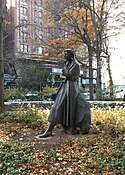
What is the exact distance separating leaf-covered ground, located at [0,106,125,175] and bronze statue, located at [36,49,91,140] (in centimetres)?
29

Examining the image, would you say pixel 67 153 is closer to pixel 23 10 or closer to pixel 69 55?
pixel 69 55

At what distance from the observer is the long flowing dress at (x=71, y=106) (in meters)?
7.04

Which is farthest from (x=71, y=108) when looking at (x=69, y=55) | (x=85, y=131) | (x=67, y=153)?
(x=67, y=153)

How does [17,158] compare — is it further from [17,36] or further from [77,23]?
[17,36]

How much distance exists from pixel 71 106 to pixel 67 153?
66.0 inches

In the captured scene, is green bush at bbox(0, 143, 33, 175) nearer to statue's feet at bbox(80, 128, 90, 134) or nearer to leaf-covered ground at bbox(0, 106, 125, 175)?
leaf-covered ground at bbox(0, 106, 125, 175)

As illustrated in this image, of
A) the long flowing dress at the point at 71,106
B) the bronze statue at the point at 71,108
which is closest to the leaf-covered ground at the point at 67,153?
the bronze statue at the point at 71,108

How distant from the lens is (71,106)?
277 inches

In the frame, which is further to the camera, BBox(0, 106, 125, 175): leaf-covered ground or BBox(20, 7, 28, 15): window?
BBox(20, 7, 28, 15): window

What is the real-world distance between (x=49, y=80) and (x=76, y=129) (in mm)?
28299

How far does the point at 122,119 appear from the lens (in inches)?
323

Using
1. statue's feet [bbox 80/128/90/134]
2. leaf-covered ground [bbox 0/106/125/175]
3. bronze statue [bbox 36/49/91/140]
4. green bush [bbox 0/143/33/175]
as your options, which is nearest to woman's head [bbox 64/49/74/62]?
bronze statue [bbox 36/49/91/140]

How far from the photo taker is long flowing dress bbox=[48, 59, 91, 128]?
23.1ft

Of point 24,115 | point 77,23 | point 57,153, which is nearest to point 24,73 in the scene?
point 77,23
